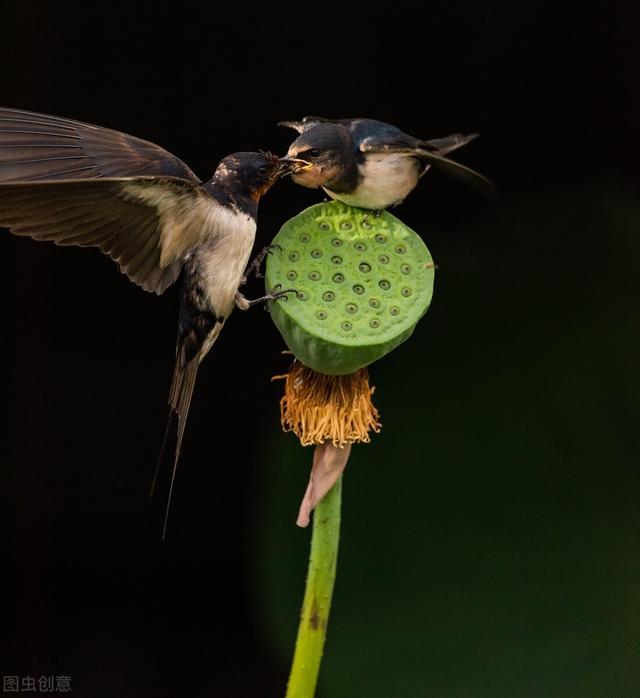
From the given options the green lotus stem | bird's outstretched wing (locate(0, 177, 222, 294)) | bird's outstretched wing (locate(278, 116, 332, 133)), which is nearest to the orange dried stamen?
the green lotus stem

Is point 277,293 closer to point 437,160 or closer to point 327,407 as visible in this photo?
point 327,407

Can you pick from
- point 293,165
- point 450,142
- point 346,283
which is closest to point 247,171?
point 293,165

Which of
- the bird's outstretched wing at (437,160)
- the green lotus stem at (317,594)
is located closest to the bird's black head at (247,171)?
the bird's outstretched wing at (437,160)

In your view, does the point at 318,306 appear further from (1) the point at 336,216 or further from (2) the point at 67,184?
(2) the point at 67,184

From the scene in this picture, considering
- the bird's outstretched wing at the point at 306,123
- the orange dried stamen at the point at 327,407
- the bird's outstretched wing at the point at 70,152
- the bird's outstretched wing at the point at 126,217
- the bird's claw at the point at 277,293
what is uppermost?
the bird's outstretched wing at the point at 306,123

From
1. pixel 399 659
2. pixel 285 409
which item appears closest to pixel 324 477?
pixel 285 409

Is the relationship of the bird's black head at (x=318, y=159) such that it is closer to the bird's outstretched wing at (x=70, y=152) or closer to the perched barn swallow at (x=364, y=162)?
the perched barn swallow at (x=364, y=162)

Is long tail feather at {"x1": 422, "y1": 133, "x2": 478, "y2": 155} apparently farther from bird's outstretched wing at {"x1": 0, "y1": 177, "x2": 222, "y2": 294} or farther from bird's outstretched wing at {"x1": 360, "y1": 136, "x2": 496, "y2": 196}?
bird's outstretched wing at {"x1": 0, "y1": 177, "x2": 222, "y2": 294}
